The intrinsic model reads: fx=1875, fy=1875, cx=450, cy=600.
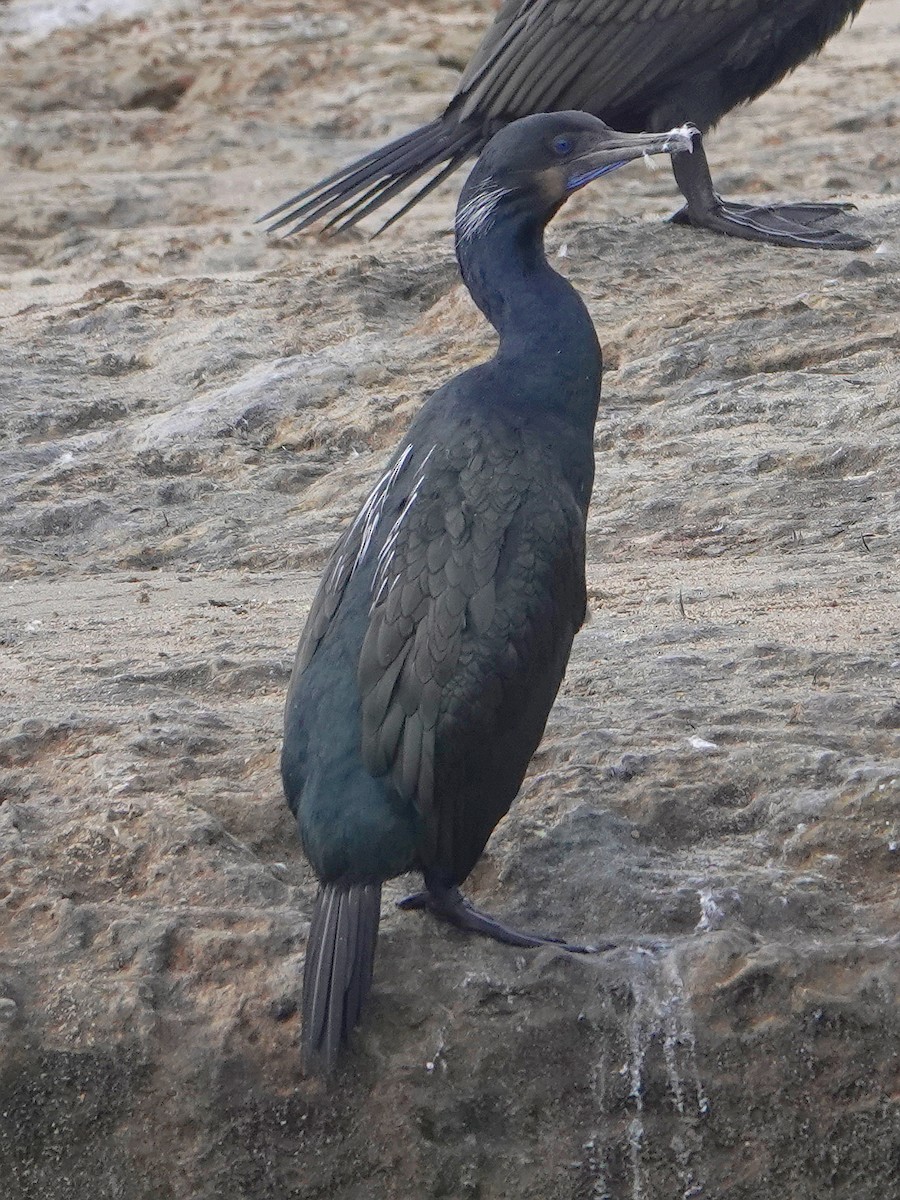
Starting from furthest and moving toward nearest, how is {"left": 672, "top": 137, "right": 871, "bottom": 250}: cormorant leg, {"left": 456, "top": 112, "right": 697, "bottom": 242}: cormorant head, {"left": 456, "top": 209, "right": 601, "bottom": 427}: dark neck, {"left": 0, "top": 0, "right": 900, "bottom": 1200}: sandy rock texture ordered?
{"left": 672, "top": 137, "right": 871, "bottom": 250}: cormorant leg
{"left": 456, "top": 112, "right": 697, "bottom": 242}: cormorant head
{"left": 456, "top": 209, "right": 601, "bottom": 427}: dark neck
{"left": 0, "top": 0, "right": 900, "bottom": 1200}: sandy rock texture

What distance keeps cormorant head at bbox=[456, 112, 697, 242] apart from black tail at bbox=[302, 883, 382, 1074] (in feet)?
4.42

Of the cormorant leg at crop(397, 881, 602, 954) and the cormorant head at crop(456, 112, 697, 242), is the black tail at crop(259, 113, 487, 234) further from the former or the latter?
the cormorant leg at crop(397, 881, 602, 954)

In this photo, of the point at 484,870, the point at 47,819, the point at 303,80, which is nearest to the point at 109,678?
the point at 47,819

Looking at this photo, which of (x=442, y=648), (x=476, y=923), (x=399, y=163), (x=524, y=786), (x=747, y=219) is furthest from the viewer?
(x=747, y=219)

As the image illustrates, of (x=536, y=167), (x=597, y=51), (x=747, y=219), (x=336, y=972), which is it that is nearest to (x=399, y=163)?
(x=597, y=51)

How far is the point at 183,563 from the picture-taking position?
5355mm

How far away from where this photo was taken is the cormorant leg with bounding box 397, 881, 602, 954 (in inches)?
126

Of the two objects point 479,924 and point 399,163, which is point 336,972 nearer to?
point 479,924

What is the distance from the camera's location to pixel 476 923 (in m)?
3.23

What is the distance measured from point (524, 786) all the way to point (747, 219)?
12.2ft

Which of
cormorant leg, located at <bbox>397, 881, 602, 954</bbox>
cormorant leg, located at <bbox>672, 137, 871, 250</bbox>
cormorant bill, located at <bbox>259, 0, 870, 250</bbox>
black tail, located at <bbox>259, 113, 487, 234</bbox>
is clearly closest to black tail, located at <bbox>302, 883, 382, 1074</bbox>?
cormorant leg, located at <bbox>397, 881, 602, 954</bbox>

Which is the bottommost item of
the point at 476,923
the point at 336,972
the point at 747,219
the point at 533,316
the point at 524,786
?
the point at 747,219

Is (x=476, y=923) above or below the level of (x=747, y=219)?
above

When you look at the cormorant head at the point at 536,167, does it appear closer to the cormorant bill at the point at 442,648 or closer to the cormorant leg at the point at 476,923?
the cormorant bill at the point at 442,648
